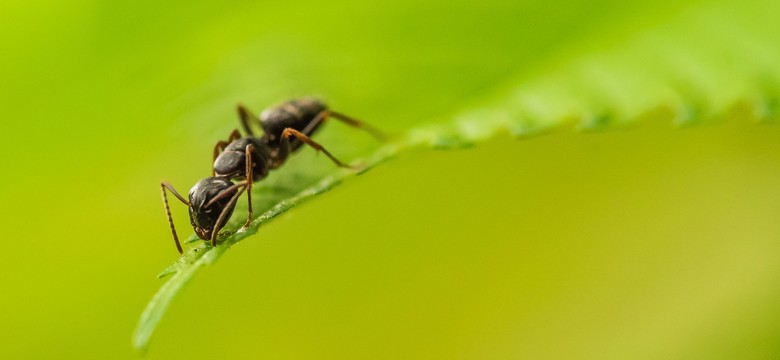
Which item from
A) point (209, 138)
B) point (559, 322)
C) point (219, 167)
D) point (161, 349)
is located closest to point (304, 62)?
point (209, 138)

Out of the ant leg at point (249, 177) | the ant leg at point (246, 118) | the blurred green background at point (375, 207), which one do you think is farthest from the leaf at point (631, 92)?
the ant leg at point (246, 118)

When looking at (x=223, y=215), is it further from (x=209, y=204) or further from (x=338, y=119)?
(x=338, y=119)

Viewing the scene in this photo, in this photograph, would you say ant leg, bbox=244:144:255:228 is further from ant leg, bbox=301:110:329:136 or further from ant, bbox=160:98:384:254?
ant leg, bbox=301:110:329:136

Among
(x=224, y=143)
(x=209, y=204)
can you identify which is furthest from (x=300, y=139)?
(x=209, y=204)

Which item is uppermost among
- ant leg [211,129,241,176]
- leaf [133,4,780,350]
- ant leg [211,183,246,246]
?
ant leg [211,129,241,176]

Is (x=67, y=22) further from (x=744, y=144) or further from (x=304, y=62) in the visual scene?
(x=744, y=144)

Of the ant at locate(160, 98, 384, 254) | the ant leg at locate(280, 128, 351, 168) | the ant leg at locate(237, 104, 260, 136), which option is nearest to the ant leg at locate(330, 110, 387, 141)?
the ant at locate(160, 98, 384, 254)
